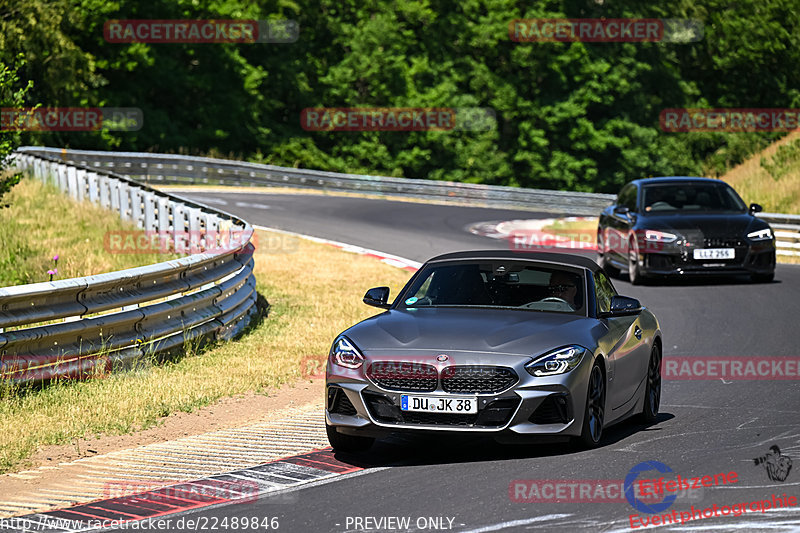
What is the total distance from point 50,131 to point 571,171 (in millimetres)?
27519

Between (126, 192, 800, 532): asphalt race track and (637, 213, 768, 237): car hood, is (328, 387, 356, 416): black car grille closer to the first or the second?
(126, 192, 800, 532): asphalt race track

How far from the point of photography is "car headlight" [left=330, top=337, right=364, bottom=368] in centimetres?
779

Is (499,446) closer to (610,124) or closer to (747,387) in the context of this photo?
(747,387)

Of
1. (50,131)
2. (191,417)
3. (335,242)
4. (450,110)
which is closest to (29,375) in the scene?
(191,417)

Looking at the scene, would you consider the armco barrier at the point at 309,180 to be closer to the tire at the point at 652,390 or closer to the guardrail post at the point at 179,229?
the guardrail post at the point at 179,229

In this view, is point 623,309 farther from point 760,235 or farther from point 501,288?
point 760,235

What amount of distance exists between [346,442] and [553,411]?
4.51ft

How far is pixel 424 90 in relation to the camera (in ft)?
212

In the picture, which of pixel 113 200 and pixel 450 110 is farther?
pixel 450 110

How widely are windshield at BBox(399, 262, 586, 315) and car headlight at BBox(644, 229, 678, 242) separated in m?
9.72

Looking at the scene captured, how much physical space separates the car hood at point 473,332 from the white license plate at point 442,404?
1.02ft

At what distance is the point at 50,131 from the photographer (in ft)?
161

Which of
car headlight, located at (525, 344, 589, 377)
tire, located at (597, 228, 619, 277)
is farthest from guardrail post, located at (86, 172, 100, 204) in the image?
car headlight, located at (525, 344, 589, 377)

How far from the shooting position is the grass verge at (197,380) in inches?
350
